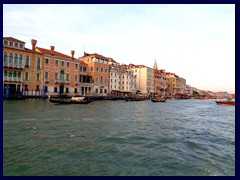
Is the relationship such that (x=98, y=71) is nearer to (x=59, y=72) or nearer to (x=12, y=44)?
(x=59, y=72)

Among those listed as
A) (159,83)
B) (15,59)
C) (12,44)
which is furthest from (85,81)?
(159,83)

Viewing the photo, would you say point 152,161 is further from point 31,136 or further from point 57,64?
point 57,64

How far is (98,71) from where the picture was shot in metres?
41.7

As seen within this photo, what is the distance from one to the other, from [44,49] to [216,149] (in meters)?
32.2

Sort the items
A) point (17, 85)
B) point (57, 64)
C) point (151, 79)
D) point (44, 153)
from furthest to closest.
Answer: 1. point (151, 79)
2. point (57, 64)
3. point (17, 85)
4. point (44, 153)

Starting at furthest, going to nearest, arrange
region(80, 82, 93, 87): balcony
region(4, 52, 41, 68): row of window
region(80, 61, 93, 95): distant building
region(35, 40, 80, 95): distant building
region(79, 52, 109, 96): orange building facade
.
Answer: region(79, 52, 109, 96): orange building facade → region(80, 61, 93, 95): distant building → region(80, 82, 93, 87): balcony → region(35, 40, 80, 95): distant building → region(4, 52, 41, 68): row of window

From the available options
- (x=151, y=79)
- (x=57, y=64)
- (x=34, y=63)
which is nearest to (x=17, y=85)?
(x=34, y=63)

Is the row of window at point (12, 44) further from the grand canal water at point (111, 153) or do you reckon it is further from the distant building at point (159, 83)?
the distant building at point (159, 83)

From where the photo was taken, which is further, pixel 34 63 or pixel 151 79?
pixel 151 79

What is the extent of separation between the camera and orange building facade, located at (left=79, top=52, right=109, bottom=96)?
4066cm

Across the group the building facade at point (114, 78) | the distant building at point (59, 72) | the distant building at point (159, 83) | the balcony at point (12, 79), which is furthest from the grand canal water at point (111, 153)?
the distant building at point (159, 83)

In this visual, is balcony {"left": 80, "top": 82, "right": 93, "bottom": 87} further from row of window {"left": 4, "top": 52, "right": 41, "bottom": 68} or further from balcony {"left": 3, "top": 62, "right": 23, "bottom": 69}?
balcony {"left": 3, "top": 62, "right": 23, "bottom": 69}

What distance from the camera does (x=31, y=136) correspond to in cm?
823

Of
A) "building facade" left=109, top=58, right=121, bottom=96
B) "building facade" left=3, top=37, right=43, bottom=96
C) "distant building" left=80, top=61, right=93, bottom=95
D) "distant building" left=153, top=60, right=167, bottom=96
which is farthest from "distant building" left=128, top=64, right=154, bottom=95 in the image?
"building facade" left=3, top=37, right=43, bottom=96
